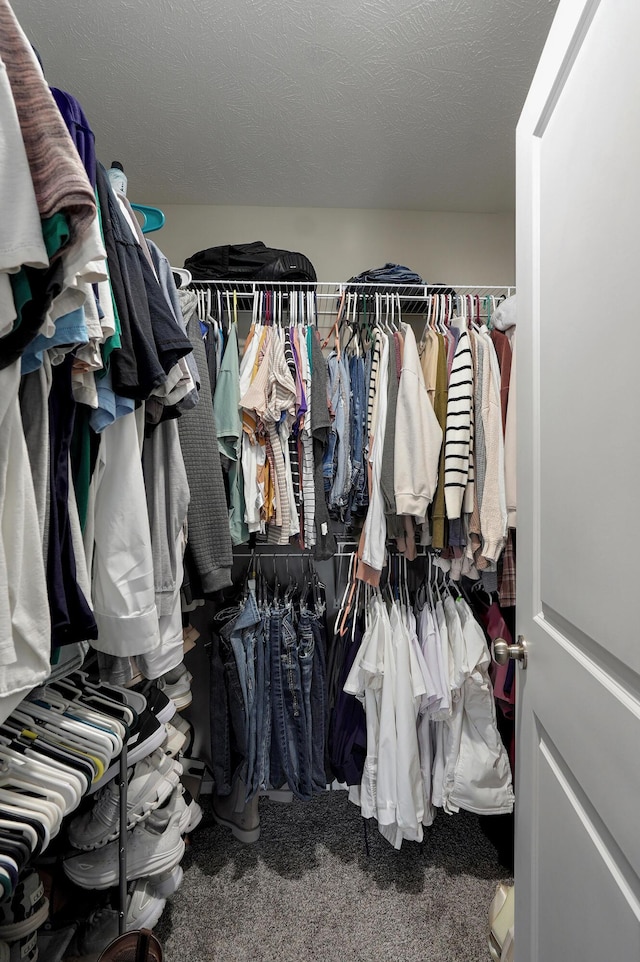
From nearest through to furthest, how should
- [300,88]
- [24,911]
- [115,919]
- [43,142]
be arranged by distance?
[43,142] < [24,911] < [115,919] < [300,88]

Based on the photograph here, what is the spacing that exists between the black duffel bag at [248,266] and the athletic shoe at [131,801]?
1628 mm

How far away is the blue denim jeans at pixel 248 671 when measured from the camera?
1746 mm

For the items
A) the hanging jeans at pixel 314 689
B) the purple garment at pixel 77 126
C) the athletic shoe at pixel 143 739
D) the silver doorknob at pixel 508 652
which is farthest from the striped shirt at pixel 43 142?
the hanging jeans at pixel 314 689

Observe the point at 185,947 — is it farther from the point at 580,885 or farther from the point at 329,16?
the point at 329,16

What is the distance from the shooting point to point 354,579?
1.89 m

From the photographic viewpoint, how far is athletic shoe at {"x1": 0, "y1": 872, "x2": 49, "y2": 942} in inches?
41.4

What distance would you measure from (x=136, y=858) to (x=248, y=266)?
1907 mm

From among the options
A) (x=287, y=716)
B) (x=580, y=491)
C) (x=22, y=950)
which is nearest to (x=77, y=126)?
(x=580, y=491)

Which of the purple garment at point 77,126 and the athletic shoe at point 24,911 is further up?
the purple garment at point 77,126

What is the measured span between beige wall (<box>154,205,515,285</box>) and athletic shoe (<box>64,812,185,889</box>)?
84.7 inches

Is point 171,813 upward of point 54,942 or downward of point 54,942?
upward

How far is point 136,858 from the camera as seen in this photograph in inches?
50.4

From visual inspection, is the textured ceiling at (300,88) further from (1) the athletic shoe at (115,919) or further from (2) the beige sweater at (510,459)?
(1) the athletic shoe at (115,919)

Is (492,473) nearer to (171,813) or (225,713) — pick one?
(225,713)
